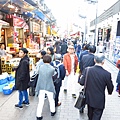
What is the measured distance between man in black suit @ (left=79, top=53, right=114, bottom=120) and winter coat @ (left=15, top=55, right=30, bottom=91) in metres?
1.84

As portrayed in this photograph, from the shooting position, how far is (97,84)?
2930 mm

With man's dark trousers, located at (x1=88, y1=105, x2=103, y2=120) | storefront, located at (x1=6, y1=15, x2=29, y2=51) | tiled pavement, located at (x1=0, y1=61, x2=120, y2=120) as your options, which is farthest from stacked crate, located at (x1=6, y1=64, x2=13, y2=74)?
man's dark trousers, located at (x1=88, y1=105, x2=103, y2=120)

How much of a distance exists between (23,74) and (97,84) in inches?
80.9

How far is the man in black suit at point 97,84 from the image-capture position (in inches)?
114

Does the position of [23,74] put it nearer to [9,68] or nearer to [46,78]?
[46,78]

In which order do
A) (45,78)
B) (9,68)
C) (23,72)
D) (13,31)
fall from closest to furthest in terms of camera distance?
(45,78)
(23,72)
(9,68)
(13,31)

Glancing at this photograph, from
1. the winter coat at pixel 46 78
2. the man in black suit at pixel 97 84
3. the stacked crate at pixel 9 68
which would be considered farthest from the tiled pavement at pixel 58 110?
the stacked crate at pixel 9 68

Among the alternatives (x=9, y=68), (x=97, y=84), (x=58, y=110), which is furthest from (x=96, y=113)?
(x=9, y=68)

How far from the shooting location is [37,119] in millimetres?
3939

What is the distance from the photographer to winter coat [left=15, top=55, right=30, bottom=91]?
4.16m

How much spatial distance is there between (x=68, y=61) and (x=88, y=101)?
2204 millimetres

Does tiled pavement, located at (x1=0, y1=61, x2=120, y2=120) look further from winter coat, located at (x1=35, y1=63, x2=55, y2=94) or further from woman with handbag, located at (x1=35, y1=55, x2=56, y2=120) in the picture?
winter coat, located at (x1=35, y1=63, x2=55, y2=94)

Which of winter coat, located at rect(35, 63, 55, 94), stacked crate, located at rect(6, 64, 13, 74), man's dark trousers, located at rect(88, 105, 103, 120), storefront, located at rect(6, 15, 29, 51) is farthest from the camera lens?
storefront, located at rect(6, 15, 29, 51)

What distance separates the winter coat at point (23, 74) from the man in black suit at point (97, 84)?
6.05ft
